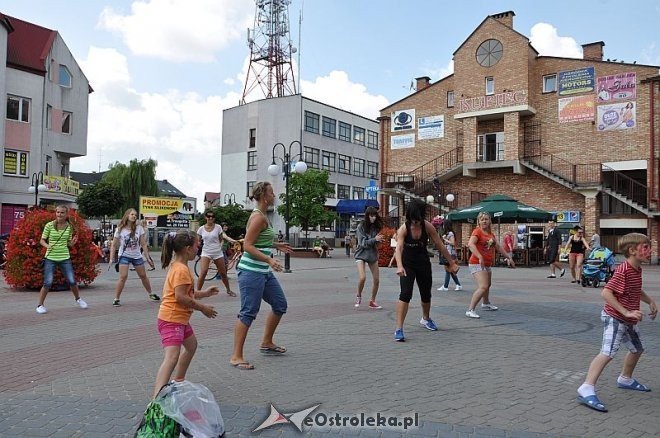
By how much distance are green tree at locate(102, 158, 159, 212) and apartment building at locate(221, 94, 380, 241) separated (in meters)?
7.42

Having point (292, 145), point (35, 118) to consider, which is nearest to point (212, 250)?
point (35, 118)

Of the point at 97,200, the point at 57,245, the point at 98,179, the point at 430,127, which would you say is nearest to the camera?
the point at 57,245

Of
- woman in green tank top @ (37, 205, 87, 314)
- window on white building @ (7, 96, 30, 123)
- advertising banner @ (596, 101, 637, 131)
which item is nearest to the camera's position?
woman in green tank top @ (37, 205, 87, 314)

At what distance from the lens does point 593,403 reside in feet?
14.5

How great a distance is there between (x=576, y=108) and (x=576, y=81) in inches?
59.0

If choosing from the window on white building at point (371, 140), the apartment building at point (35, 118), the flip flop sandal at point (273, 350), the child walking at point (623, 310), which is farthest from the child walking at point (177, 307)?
the window on white building at point (371, 140)

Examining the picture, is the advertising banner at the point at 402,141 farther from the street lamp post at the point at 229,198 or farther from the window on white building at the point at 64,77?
the street lamp post at the point at 229,198

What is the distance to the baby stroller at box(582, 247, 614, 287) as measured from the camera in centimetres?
1500

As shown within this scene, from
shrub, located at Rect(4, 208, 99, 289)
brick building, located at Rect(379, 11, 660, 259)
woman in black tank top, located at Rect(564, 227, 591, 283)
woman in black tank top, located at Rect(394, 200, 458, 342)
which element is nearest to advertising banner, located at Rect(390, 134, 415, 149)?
brick building, located at Rect(379, 11, 660, 259)

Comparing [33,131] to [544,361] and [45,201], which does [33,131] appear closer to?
[45,201]

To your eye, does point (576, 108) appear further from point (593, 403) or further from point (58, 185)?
point (593, 403)

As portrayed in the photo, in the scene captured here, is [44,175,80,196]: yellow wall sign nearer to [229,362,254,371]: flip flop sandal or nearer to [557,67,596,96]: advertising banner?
[557,67,596,96]: advertising banner

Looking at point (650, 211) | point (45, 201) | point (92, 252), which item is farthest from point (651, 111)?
point (45, 201)

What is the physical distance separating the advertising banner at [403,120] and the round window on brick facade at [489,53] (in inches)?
236
